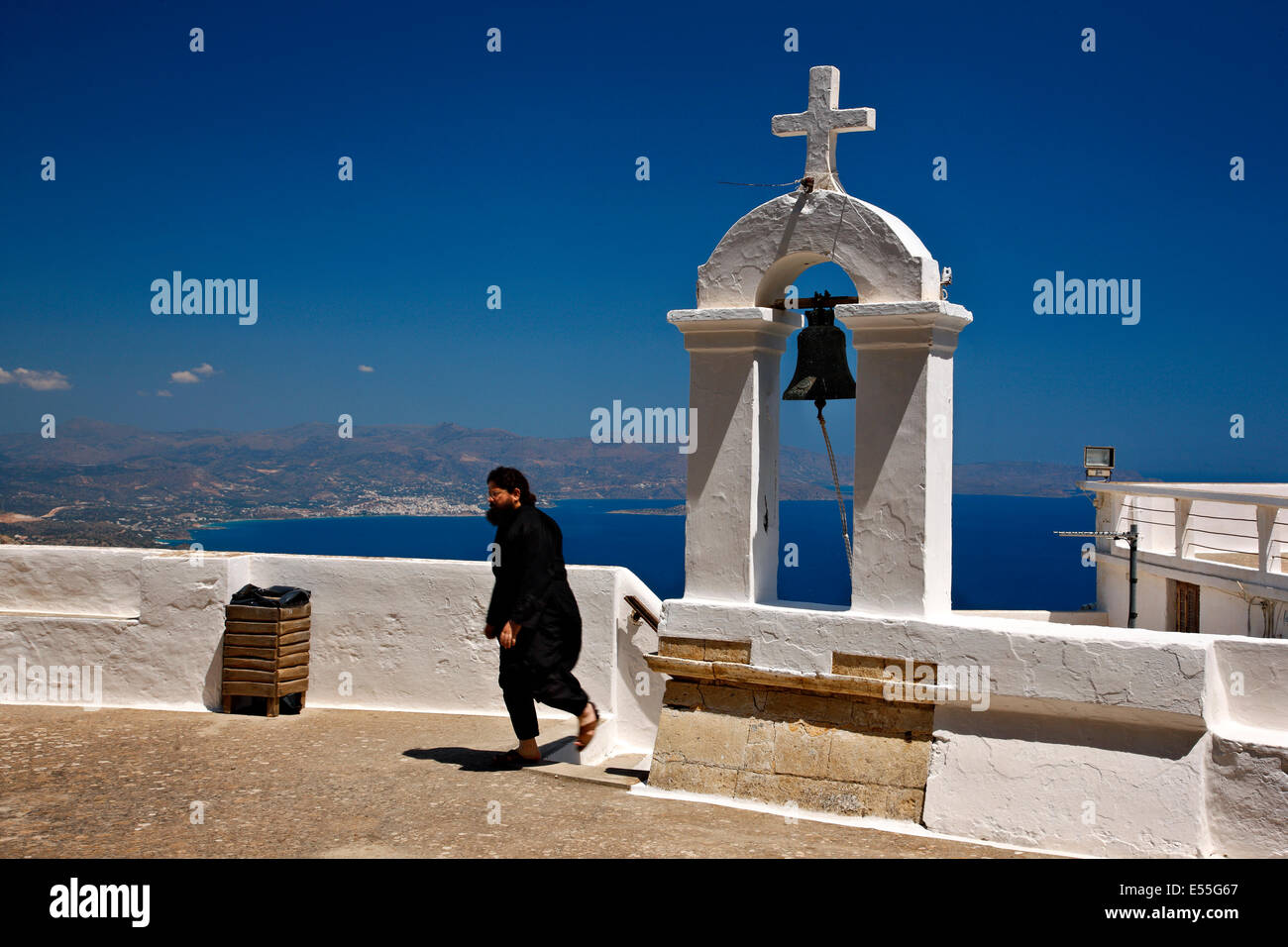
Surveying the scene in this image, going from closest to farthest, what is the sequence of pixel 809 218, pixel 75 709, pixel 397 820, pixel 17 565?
pixel 397 820, pixel 809 218, pixel 75 709, pixel 17 565

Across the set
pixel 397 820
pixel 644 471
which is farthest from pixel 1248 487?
pixel 644 471

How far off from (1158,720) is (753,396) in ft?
7.42

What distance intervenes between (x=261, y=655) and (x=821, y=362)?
4.25 meters

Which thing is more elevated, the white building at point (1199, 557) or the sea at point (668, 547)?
the white building at point (1199, 557)

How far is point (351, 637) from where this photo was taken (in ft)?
24.2

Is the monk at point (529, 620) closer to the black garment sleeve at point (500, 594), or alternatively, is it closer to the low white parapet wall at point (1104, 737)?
the black garment sleeve at point (500, 594)

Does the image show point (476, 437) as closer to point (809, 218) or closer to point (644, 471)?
point (644, 471)

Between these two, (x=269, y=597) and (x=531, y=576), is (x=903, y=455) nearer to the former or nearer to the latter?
(x=531, y=576)

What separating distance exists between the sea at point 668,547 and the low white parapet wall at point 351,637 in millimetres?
33016

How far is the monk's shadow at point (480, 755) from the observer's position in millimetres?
5656

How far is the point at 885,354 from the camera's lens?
4801 millimetres

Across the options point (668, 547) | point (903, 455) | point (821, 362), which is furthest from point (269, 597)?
point (668, 547)

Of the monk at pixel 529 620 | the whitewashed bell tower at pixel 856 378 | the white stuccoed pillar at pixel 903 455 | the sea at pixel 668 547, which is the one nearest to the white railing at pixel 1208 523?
the white stuccoed pillar at pixel 903 455

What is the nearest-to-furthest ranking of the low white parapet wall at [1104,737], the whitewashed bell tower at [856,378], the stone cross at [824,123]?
the low white parapet wall at [1104,737]
the whitewashed bell tower at [856,378]
the stone cross at [824,123]
